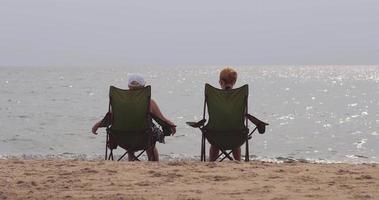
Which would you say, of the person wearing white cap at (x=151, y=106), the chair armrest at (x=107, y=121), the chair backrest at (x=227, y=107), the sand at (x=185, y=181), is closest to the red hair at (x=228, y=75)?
the chair backrest at (x=227, y=107)

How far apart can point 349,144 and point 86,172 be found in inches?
485

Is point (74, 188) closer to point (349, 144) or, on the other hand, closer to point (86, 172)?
point (86, 172)

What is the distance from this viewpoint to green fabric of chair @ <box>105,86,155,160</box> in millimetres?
7039

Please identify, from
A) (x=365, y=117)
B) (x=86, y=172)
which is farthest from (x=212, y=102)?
(x=365, y=117)

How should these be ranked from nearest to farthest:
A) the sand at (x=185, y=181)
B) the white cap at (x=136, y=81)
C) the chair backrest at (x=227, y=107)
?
1. the sand at (x=185, y=181)
2. the chair backrest at (x=227, y=107)
3. the white cap at (x=136, y=81)

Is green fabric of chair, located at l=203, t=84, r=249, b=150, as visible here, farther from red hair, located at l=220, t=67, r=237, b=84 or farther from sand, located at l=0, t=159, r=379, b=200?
sand, located at l=0, t=159, r=379, b=200

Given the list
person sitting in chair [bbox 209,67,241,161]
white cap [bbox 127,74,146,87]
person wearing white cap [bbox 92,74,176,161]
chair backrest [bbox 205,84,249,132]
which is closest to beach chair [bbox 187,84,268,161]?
chair backrest [bbox 205,84,249,132]

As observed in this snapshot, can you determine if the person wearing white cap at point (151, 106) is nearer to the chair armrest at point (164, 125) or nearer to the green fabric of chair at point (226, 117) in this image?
the chair armrest at point (164, 125)

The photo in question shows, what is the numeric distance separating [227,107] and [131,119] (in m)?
1.09

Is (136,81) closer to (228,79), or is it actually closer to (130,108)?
(130,108)

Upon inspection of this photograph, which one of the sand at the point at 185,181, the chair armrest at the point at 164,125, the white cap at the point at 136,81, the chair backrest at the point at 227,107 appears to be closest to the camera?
the sand at the point at 185,181

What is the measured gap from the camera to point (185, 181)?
5570mm

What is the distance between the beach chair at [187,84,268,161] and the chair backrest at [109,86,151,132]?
587 mm

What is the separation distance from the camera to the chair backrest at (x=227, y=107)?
6980 mm
